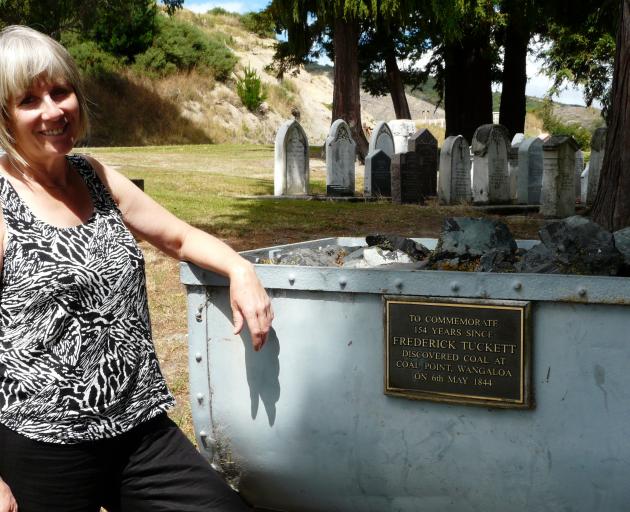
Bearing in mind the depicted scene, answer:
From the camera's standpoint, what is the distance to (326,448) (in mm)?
2807

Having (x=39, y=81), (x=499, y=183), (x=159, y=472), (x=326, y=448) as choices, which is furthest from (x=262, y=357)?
(x=499, y=183)

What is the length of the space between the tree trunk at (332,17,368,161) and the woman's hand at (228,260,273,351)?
16.6 metres

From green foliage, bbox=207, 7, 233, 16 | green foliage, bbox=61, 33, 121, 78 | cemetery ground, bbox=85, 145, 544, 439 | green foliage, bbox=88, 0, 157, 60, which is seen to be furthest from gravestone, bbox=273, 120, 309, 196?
green foliage, bbox=207, 7, 233, 16

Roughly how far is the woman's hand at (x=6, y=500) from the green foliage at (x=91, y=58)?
30049mm

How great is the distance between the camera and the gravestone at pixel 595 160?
13867mm

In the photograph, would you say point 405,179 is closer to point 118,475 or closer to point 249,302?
point 249,302

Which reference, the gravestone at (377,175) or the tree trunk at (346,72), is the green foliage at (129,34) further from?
the gravestone at (377,175)

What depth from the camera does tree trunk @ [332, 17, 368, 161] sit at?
18.5 metres

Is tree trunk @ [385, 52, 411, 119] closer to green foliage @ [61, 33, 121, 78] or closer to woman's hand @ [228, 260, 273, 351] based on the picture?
green foliage @ [61, 33, 121, 78]

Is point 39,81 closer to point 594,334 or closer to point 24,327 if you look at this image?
point 24,327

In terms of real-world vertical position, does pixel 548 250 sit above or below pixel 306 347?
above

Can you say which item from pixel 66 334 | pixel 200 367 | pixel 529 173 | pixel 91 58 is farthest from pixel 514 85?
pixel 66 334

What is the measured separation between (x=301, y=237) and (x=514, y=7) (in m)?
12.5

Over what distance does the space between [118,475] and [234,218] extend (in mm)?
8207
